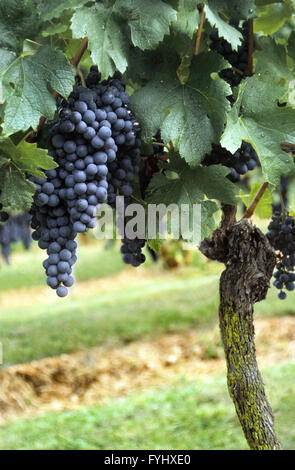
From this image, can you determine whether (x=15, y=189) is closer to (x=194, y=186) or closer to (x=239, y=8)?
(x=194, y=186)

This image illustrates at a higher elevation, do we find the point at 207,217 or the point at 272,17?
the point at 272,17

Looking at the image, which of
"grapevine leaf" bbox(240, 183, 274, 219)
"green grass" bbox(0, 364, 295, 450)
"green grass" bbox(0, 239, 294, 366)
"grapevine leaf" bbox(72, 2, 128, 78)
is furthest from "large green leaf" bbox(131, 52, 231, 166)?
"green grass" bbox(0, 239, 294, 366)

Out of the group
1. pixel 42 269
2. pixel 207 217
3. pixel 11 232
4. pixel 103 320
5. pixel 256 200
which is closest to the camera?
pixel 207 217

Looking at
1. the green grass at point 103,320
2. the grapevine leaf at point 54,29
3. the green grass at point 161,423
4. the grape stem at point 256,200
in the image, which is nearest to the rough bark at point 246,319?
the grape stem at point 256,200

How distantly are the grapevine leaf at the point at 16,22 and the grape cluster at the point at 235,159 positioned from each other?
0.52m

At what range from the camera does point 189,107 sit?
1.29 m

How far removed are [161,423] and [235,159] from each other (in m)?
2.89

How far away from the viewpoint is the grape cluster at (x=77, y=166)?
3.95 ft

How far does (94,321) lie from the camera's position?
7.50 m

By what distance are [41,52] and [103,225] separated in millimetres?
572

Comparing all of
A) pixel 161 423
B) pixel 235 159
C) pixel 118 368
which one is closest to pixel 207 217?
pixel 235 159

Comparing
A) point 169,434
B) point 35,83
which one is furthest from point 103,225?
point 169,434

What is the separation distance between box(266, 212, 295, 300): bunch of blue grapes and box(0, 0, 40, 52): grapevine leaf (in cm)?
97
